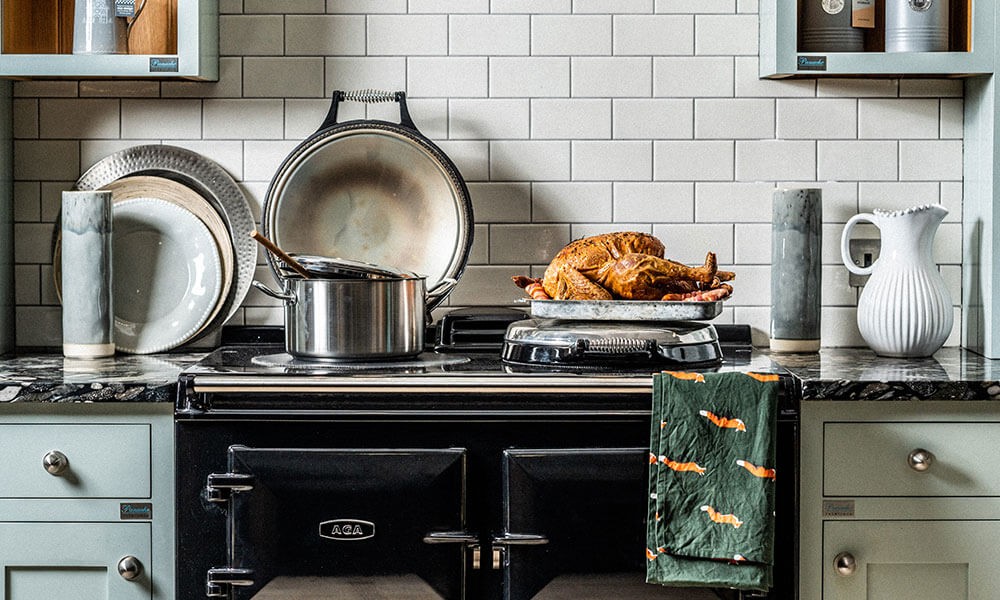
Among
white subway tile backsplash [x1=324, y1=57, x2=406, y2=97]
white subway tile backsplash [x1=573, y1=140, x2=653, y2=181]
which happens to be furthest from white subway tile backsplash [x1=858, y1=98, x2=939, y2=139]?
white subway tile backsplash [x1=324, y1=57, x2=406, y2=97]

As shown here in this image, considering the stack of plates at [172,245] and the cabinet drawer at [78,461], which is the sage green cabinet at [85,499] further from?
the stack of plates at [172,245]

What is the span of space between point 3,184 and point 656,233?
1492 millimetres

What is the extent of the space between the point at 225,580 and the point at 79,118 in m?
1.23

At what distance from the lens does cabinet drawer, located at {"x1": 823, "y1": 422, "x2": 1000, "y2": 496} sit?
1940mm

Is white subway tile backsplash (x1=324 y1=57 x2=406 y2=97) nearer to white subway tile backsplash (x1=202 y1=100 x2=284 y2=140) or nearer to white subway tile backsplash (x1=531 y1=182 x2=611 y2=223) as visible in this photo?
white subway tile backsplash (x1=202 y1=100 x2=284 y2=140)

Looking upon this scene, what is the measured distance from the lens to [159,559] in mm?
1951

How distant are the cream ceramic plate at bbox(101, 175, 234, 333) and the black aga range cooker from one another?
66 cm

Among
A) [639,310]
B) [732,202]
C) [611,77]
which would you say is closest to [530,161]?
[611,77]

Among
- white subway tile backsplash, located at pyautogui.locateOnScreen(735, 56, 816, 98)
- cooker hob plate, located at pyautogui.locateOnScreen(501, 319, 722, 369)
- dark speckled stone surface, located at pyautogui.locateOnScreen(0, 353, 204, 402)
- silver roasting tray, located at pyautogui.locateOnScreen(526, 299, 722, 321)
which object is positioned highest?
white subway tile backsplash, located at pyautogui.locateOnScreen(735, 56, 816, 98)

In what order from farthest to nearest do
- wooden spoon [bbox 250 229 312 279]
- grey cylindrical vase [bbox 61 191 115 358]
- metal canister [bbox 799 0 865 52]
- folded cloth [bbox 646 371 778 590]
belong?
metal canister [bbox 799 0 865 52] < grey cylindrical vase [bbox 61 191 115 358] < wooden spoon [bbox 250 229 312 279] < folded cloth [bbox 646 371 778 590]

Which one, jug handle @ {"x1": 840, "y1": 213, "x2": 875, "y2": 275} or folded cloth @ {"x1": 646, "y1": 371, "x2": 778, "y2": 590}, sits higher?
jug handle @ {"x1": 840, "y1": 213, "x2": 875, "y2": 275}

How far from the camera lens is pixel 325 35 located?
99.3 inches

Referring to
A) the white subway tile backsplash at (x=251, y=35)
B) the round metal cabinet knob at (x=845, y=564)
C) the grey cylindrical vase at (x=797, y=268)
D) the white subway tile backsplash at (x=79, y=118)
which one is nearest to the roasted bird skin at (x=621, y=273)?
the grey cylindrical vase at (x=797, y=268)

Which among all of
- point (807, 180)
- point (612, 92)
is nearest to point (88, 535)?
point (612, 92)
